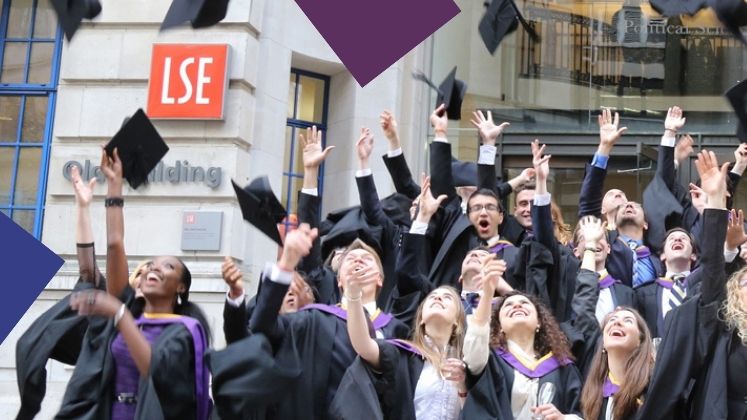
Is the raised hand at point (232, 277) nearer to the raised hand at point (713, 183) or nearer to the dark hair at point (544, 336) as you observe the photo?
the dark hair at point (544, 336)

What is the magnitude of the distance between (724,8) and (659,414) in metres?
1.86

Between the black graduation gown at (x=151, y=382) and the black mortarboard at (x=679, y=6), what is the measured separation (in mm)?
2648

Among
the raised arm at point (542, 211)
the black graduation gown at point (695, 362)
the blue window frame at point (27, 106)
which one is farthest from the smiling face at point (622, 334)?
the blue window frame at point (27, 106)

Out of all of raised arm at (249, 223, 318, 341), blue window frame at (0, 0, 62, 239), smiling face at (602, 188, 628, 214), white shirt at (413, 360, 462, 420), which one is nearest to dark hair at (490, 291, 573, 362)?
white shirt at (413, 360, 462, 420)

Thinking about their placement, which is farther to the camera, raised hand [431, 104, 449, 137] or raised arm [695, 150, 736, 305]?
raised hand [431, 104, 449, 137]

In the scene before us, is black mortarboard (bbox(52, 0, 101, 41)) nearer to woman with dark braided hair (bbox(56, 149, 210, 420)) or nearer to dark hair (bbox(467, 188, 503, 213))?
woman with dark braided hair (bbox(56, 149, 210, 420))

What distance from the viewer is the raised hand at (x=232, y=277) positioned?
5699 mm

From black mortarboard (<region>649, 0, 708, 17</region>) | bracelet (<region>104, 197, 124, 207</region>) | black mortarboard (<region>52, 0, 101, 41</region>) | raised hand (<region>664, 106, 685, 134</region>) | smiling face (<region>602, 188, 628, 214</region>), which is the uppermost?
black mortarboard (<region>649, 0, 708, 17</region>)

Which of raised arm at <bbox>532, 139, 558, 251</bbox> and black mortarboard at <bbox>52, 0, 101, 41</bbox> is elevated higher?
black mortarboard at <bbox>52, 0, 101, 41</bbox>

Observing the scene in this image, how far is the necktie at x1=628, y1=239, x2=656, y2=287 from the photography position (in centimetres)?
799

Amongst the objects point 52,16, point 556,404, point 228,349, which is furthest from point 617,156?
point 228,349

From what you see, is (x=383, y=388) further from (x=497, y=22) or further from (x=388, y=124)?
(x=497, y=22)

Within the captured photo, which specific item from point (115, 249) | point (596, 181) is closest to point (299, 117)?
point (596, 181)

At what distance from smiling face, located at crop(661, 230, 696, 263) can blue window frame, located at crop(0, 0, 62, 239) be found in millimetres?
6186
